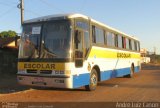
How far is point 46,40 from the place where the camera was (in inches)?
530

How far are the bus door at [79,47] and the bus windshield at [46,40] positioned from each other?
1.40 feet

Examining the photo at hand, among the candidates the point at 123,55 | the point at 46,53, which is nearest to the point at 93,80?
the point at 46,53

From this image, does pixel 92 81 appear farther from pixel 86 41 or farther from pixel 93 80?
pixel 86 41

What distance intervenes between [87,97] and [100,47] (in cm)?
398

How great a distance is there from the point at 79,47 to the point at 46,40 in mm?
1436

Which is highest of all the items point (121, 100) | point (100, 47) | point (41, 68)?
point (100, 47)

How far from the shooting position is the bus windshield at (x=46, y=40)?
13172 mm

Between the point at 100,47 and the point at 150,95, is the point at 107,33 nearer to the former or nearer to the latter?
the point at 100,47

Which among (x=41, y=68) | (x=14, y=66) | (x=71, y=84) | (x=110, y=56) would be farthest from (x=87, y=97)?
(x=14, y=66)

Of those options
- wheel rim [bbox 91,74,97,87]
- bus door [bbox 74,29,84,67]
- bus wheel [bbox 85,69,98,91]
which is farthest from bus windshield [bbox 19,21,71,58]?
wheel rim [bbox 91,74,97,87]

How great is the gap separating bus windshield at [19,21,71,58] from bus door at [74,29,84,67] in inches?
16.7

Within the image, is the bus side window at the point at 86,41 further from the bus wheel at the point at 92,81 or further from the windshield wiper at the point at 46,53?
the windshield wiper at the point at 46,53

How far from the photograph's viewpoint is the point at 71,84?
13062 mm

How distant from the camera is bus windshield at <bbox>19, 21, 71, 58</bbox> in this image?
519 inches
